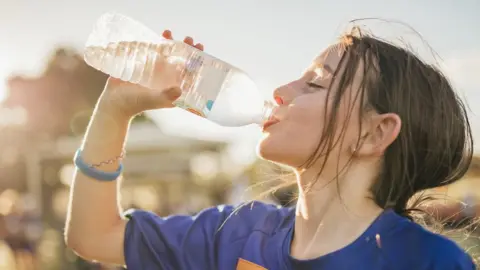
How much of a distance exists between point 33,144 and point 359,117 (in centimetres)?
907

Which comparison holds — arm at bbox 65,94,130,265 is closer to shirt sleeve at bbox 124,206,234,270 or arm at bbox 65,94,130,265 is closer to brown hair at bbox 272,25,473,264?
shirt sleeve at bbox 124,206,234,270

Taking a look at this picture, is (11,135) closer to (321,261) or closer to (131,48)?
(131,48)

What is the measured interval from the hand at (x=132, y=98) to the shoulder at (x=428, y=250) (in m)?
0.71

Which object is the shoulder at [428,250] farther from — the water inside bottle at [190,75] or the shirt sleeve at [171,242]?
the water inside bottle at [190,75]

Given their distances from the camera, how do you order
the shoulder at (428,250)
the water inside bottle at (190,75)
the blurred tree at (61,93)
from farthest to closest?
the blurred tree at (61,93)
the water inside bottle at (190,75)
the shoulder at (428,250)

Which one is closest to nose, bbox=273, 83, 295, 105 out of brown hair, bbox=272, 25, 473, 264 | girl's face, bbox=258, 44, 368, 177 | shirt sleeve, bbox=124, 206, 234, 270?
girl's face, bbox=258, 44, 368, 177


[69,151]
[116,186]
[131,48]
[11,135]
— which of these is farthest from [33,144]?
[116,186]

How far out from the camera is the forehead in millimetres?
2002

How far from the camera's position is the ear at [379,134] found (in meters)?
1.93

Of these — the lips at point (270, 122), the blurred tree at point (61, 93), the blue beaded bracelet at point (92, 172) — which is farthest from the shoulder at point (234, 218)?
the blurred tree at point (61, 93)

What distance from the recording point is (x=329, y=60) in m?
2.02

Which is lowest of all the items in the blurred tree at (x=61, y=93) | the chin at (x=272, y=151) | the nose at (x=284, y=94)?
the blurred tree at (x=61, y=93)

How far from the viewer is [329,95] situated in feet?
6.39

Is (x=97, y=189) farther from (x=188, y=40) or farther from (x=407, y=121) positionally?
(x=407, y=121)
